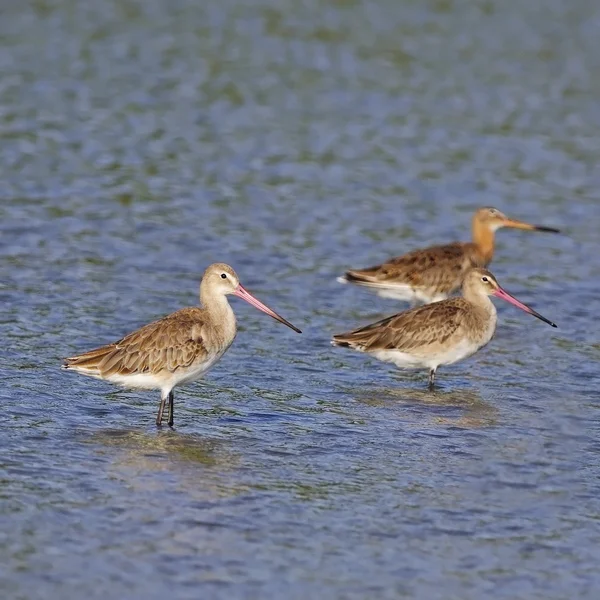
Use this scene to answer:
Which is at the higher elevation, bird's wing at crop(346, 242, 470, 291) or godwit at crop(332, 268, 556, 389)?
bird's wing at crop(346, 242, 470, 291)

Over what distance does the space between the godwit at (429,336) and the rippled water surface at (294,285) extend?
0.82ft

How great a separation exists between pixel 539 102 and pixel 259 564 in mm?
13925

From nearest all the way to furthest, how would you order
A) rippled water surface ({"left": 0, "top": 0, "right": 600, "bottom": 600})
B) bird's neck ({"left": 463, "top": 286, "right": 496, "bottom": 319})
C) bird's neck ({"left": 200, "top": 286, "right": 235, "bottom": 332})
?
rippled water surface ({"left": 0, "top": 0, "right": 600, "bottom": 600})
bird's neck ({"left": 200, "top": 286, "right": 235, "bottom": 332})
bird's neck ({"left": 463, "top": 286, "right": 496, "bottom": 319})

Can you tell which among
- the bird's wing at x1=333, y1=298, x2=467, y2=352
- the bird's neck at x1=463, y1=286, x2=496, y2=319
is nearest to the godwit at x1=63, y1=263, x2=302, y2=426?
the bird's wing at x1=333, y1=298, x2=467, y2=352

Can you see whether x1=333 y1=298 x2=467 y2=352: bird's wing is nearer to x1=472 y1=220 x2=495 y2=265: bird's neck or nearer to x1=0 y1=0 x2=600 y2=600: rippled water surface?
x1=0 y1=0 x2=600 y2=600: rippled water surface

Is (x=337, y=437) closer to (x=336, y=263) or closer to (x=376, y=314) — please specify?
(x=376, y=314)

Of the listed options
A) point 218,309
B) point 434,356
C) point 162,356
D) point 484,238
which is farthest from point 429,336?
point 484,238

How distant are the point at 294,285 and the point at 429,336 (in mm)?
2556

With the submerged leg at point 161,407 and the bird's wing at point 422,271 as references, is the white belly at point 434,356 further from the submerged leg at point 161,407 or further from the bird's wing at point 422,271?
the submerged leg at point 161,407

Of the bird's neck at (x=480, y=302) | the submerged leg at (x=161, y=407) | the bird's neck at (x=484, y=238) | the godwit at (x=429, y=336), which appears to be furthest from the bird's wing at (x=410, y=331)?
the bird's neck at (x=484, y=238)

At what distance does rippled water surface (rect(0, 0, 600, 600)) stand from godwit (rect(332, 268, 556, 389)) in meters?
0.25

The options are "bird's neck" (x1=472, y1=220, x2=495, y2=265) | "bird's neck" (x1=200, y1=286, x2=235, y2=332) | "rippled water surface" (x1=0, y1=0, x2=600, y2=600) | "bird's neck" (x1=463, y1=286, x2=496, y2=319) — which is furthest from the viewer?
"bird's neck" (x1=472, y1=220, x2=495, y2=265)

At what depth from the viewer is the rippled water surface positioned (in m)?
7.51

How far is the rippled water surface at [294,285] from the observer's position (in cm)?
751
